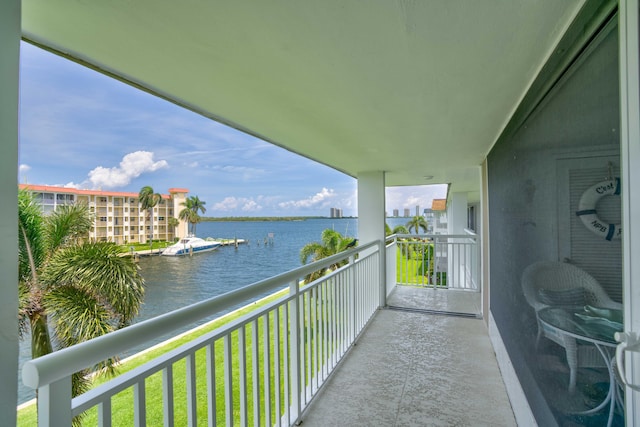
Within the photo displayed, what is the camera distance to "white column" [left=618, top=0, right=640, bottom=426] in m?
0.76

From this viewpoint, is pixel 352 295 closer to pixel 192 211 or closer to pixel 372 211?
pixel 372 211

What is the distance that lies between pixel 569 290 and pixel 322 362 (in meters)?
2.03

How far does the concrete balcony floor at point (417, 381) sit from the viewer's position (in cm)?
216

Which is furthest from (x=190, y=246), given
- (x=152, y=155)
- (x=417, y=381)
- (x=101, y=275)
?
(x=417, y=381)

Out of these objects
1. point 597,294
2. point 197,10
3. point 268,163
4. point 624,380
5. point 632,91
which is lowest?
point 624,380

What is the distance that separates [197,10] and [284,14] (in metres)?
0.31

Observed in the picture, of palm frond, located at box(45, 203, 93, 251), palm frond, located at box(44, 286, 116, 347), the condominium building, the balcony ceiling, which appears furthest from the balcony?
the condominium building

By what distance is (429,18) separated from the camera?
3.77 feet

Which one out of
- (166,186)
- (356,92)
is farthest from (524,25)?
(166,186)

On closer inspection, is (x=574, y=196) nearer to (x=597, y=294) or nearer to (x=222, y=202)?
(x=597, y=294)

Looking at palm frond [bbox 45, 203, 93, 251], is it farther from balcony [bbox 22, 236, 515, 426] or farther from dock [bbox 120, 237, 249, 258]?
dock [bbox 120, 237, 249, 258]

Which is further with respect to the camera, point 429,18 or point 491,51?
point 491,51

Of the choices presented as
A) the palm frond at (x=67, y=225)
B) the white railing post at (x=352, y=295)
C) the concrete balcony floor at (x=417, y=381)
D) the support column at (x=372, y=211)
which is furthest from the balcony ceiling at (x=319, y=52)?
the palm frond at (x=67, y=225)

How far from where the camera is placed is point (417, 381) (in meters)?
2.63
